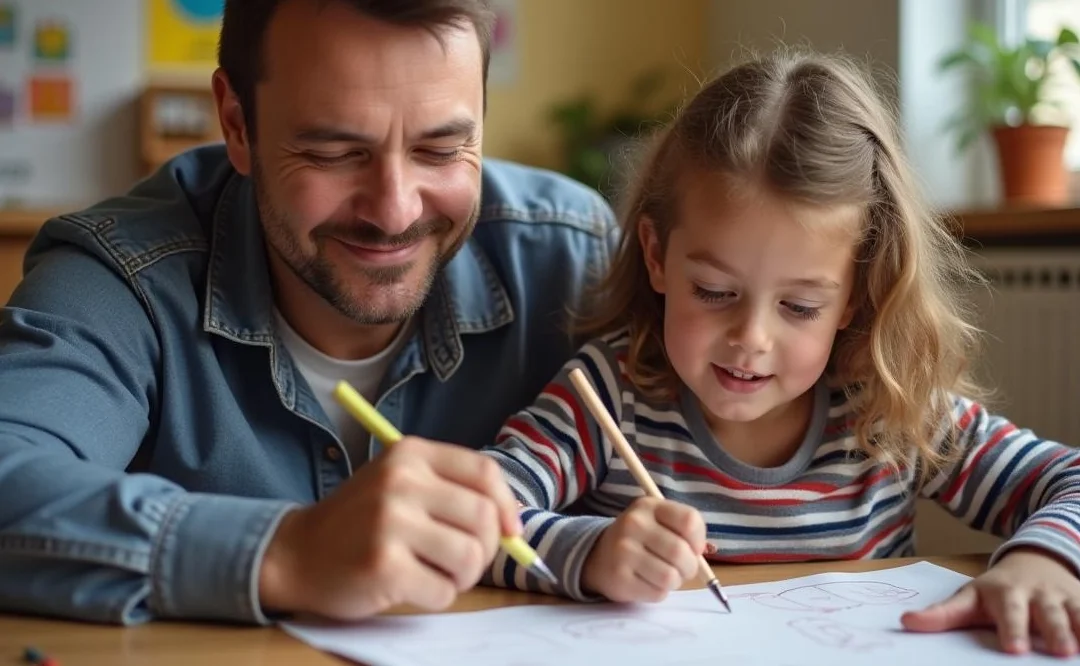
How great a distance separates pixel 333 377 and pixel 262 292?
0.14m

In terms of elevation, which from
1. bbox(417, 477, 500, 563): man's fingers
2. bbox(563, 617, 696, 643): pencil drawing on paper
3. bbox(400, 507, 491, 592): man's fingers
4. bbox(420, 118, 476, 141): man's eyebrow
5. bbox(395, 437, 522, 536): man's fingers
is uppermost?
bbox(420, 118, 476, 141): man's eyebrow

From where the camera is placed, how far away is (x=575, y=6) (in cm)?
342

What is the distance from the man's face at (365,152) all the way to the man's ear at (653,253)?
0.19 m

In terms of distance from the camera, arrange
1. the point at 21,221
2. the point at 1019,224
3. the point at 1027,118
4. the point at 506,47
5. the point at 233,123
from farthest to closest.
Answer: the point at 506,47 < the point at 21,221 < the point at 1027,118 < the point at 1019,224 < the point at 233,123

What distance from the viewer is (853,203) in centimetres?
116

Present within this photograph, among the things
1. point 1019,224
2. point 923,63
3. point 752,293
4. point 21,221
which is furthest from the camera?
point 21,221

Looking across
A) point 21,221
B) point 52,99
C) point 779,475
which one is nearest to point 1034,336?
point 779,475

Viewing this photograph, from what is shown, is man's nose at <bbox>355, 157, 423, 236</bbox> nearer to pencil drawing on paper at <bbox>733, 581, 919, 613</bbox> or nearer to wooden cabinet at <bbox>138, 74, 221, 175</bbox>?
pencil drawing on paper at <bbox>733, 581, 919, 613</bbox>

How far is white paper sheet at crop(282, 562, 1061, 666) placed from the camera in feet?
2.62

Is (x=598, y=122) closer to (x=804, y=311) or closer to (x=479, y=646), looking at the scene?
(x=804, y=311)

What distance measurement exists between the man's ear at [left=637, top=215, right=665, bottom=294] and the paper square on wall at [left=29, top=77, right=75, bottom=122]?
98.5 inches

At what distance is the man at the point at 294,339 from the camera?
84 cm

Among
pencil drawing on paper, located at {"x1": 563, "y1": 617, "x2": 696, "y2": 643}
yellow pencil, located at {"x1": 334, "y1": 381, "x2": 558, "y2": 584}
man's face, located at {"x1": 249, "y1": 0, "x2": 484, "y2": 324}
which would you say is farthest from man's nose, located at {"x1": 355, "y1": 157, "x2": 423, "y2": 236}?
pencil drawing on paper, located at {"x1": 563, "y1": 617, "x2": 696, "y2": 643}

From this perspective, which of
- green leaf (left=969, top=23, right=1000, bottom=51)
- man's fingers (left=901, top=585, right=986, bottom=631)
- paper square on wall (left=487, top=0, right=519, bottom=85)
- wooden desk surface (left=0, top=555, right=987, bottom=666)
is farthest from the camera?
paper square on wall (left=487, top=0, right=519, bottom=85)
